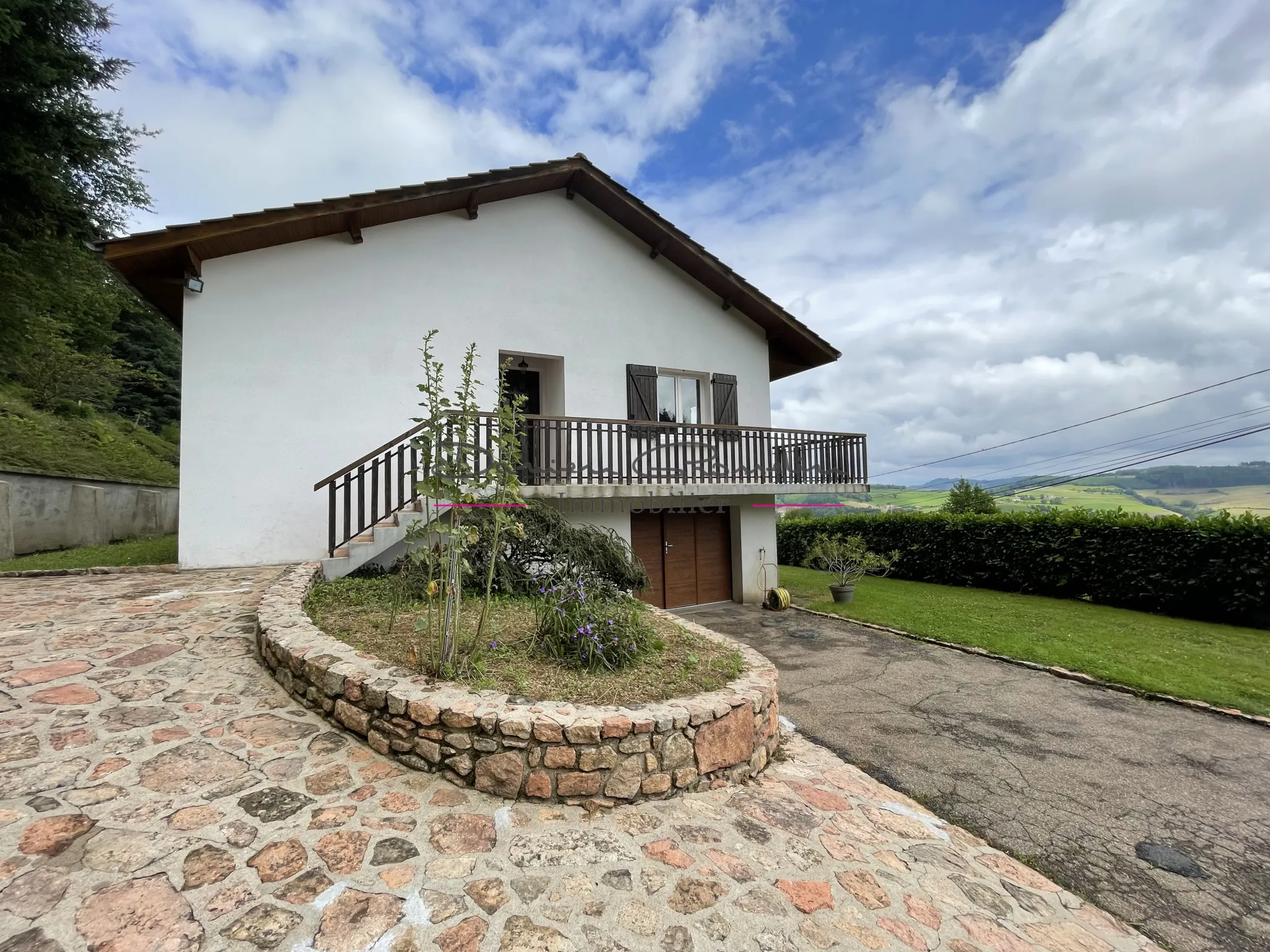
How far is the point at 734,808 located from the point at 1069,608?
10367mm

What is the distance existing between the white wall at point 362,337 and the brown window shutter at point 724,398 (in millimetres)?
796

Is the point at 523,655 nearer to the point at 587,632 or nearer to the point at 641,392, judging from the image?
the point at 587,632

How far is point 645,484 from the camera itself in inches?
341

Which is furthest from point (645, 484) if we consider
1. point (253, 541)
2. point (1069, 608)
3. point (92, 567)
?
point (1069, 608)

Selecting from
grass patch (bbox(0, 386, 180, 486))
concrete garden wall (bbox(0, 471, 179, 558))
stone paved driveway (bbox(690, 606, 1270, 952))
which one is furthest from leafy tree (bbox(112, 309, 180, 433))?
stone paved driveway (bbox(690, 606, 1270, 952))

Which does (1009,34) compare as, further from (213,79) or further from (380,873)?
(380,873)

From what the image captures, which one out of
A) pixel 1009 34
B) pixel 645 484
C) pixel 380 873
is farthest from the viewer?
pixel 1009 34

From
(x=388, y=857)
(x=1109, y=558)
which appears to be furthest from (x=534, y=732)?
(x=1109, y=558)

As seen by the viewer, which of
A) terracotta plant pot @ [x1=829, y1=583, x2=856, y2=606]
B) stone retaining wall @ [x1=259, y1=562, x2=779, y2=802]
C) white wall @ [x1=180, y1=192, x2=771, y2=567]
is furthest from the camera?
terracotta plant pot @ [x1=829, y1=583, x2=856, y2=606]

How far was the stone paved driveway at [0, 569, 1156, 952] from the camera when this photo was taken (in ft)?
6.39

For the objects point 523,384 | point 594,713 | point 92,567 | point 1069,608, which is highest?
point 523,384

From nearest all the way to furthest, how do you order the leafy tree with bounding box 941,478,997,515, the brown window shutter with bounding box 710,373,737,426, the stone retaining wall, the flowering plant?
1. the stone retaining wall
2. the flowering plant
3. the brown window shutter with bounding box 710,373,737,426
4. the leafy tree with bounding box 941,478,997,515

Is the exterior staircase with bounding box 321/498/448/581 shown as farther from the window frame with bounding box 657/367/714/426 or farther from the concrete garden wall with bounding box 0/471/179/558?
the concrete garden wall with bounding box 0/471/179/558

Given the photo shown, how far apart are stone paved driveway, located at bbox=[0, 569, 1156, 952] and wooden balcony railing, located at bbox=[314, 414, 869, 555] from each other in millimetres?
3405
